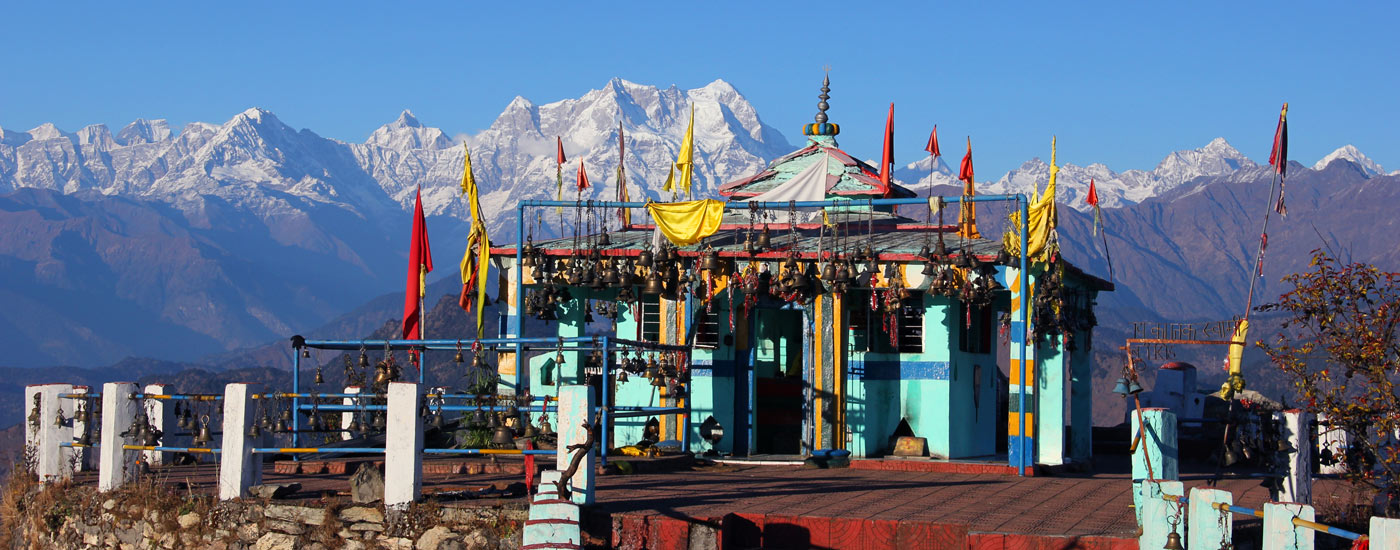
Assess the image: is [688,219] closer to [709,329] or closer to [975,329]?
[709,329]

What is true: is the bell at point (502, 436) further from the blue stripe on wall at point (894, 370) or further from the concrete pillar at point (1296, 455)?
the blue stripe on wall at point (894, 370)

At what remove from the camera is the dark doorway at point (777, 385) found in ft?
83.9

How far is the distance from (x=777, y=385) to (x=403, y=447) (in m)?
11.8

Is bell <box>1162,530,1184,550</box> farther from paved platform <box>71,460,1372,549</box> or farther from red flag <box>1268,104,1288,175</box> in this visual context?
red flag <box>1268,104,1288,175</box>

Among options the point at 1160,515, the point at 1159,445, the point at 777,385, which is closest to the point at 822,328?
the point at 777,385

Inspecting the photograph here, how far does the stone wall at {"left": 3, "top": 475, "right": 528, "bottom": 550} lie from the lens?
1421 centimetres

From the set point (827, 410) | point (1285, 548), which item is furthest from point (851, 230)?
point (1285, 548)

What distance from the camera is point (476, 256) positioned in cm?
2575

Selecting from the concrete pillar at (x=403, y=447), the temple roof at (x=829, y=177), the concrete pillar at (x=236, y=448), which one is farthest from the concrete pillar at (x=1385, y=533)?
the temple roof at (x=829, y=177)

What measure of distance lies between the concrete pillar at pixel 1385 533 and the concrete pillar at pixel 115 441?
42.5 ft

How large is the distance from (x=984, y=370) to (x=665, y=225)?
21.1 feet

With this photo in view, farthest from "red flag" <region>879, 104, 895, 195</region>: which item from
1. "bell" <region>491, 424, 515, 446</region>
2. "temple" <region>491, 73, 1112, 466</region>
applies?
"bell" <region>491, 424, 515, 446</region>

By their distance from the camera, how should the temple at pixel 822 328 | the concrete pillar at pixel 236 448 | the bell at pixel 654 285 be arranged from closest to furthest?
the concrete pillar at pixel 236 448, the temple at pixel 822 328, the bell at pixel 654 285

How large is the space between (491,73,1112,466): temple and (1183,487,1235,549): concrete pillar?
893 cm
